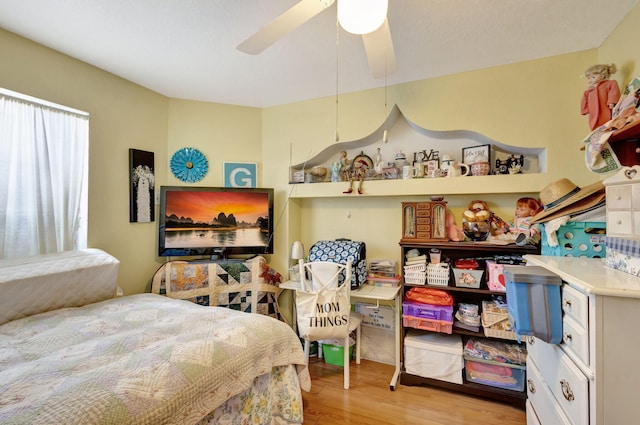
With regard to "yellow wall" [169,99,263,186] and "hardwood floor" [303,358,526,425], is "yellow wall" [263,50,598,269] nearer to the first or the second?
"yellow wall" [169,99,263,186]

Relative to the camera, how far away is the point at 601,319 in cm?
90

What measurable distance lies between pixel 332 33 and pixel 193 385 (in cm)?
202

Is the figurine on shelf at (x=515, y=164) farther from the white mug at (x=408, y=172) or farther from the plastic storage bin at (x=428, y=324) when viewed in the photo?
the plastic storage bin at (x=428, y=324)

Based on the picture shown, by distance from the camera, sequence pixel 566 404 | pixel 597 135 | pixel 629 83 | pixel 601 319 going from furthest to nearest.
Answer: pixel 629 83, pixel 597 135, pixel 566 404, pixel 601 319

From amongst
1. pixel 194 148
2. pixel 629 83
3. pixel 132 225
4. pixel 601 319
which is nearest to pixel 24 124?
pixel 132 225

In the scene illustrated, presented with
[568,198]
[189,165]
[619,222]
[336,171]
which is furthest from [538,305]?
[189,165]

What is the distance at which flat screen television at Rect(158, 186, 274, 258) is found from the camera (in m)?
2.59

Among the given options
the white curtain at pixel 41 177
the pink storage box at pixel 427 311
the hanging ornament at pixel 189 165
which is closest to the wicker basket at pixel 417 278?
the pink storage box at pixel 427 311

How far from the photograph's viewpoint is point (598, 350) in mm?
903

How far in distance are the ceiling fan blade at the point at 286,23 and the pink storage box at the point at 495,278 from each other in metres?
1.97

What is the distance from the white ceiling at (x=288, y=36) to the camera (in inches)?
58.1

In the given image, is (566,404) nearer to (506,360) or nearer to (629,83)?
(506,360)

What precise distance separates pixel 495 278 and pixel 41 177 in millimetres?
3353

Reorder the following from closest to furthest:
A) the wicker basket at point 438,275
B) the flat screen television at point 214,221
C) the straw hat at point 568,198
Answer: the straw hat at point 568,198 < the wicker basket at point 438,275 < the flat screen television at point 214,221
